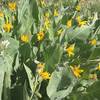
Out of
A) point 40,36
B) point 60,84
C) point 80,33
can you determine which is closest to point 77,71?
point 60,84

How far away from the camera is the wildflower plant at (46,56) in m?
2.28

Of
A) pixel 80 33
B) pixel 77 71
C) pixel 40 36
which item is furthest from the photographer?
pixel 80 33

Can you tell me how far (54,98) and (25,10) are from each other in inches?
43.1

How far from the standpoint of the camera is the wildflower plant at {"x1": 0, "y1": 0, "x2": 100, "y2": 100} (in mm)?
2283

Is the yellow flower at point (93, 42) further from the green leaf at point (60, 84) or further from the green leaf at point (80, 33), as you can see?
the green leaf at point (60, 84)

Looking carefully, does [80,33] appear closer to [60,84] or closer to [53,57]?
[53,57]

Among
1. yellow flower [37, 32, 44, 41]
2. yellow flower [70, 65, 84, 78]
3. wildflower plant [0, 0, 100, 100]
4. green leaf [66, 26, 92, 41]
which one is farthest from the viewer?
green leaf [66, 26, 92, 41]

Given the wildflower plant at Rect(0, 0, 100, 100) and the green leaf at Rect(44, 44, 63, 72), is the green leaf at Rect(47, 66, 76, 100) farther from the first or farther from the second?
the green leaf at Rect(44, 44, 63, 72)

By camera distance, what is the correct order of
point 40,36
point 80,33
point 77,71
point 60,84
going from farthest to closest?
point 80,33, point 40,36, point 77,71, point 60,84

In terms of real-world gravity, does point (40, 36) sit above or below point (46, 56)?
above

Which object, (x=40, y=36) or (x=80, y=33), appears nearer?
(x=40, y=36)

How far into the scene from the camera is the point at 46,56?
8.36 ft

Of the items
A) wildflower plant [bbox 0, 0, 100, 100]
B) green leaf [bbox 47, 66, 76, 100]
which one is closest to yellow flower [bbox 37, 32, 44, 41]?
wildflower plant [bbox 0, 0, 100, 100]

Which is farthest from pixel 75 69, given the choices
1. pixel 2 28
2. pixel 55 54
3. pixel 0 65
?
pixel 2 28
